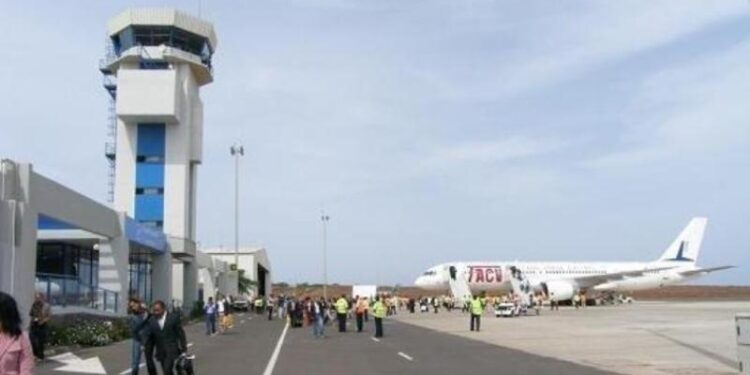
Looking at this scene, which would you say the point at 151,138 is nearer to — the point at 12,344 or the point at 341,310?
the point at 341,310

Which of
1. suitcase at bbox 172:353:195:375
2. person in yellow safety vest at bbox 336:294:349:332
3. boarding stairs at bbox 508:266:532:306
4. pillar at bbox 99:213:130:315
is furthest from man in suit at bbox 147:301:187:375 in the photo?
boarding stairs at bbox 508:266:532:306

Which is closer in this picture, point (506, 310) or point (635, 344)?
point (635, 344)

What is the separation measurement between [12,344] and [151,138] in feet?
202

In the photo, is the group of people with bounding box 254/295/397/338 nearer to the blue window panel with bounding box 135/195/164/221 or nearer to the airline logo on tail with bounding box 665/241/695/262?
the blue window panel with bounding box 135/195/164/221

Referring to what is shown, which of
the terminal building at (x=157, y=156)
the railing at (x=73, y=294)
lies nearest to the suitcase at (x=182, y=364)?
the railing at (x=73, y=294)

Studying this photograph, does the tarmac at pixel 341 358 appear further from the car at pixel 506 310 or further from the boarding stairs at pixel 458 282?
the boarding stairs at pixel 458 282

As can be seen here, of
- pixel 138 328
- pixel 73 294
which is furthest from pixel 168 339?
pixel 73 294

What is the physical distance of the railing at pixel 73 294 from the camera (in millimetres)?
28087

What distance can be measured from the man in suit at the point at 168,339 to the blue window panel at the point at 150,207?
5340 centimetres

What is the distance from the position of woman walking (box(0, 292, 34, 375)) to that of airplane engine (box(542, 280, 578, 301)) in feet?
216

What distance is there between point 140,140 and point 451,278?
87.5ft

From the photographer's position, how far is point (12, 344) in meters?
6.08

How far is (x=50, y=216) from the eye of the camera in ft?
90.9

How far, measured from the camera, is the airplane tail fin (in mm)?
86812
